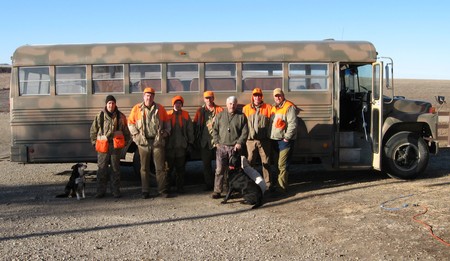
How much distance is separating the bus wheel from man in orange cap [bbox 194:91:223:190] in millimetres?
3548

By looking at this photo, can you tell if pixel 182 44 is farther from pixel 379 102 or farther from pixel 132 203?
pixel 379 102

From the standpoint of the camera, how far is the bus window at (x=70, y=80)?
9.20 metres

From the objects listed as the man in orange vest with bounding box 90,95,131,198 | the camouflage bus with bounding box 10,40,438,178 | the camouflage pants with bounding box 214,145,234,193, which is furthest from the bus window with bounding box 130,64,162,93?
the camouflage pants with bounding box 214,145,234,193

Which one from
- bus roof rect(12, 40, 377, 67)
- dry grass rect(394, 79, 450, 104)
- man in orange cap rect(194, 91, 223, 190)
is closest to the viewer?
man in orange cap rect(194, 91, 223, 190)

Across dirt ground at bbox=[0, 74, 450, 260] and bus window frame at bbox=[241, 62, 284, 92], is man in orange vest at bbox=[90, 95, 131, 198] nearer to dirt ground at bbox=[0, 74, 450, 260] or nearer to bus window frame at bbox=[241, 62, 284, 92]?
dirt ground at bbox=[0, 74, 450, 260]

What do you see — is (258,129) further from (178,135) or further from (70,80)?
(70,80)

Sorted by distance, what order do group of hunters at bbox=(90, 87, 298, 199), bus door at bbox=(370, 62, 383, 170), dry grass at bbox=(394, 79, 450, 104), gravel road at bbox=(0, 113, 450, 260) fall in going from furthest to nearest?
dry grass at bbox=(394, 79, 450, 104)
bus door at bbox=(370, 62, 383, 170)
group of hunters at bbox=(90, 87, 298, 199)
gravel road at bbox=(0, 113, 450, 260)

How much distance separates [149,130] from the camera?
8.01 m

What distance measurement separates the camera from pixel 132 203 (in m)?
7.94

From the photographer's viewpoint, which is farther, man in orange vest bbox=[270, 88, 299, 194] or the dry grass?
the dry grass

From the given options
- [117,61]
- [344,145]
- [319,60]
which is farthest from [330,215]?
[117,61]

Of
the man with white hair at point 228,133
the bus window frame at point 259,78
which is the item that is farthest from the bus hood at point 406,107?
the man with white hair at point 228,133

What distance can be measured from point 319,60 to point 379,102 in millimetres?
1416

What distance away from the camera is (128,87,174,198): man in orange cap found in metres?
8.00
